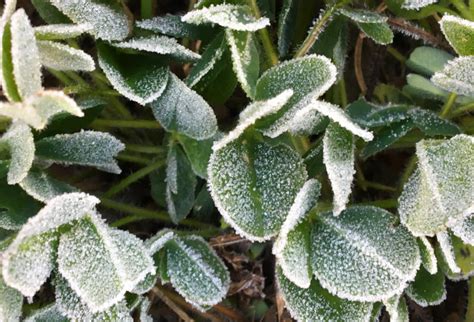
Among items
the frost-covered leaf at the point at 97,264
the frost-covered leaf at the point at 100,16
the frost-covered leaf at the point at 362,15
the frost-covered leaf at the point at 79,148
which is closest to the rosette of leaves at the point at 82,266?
the frost-covered leaf at the point at 97,264

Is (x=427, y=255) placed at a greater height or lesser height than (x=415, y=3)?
lesser

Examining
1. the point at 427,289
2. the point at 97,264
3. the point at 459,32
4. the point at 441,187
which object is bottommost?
the point at 427,289

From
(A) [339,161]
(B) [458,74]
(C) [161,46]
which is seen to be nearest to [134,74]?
(C) [161,46]

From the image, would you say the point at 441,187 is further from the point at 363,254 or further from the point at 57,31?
the point at 57,31

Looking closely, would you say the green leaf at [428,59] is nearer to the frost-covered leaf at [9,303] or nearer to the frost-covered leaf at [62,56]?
the frost-covered leaf at [62,56]

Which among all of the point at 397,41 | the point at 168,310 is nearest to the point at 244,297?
the point at 168,310

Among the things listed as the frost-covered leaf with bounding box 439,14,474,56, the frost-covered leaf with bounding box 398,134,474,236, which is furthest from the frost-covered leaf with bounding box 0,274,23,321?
the frost-covered leaf with bounding box 439,14,474,56
